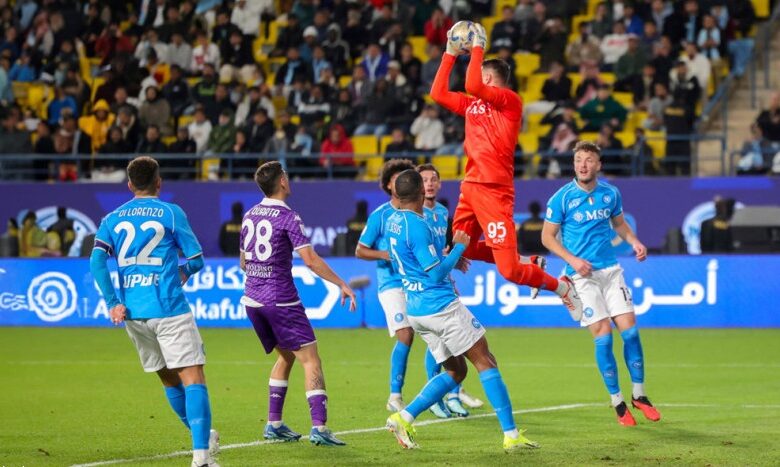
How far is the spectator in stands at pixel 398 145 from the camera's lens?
2536 cm

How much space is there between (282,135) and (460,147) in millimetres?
3647

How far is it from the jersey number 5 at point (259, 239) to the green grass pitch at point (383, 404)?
1.43 metres

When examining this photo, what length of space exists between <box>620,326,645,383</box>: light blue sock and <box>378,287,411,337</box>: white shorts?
1.94 meters

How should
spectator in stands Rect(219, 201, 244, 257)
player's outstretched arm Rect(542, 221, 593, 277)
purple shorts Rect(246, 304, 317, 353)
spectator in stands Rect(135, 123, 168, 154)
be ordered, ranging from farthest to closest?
spectator in stands Rect(135, 123, 168, 154)
spectator in stands Rect(219, 201, 244, 257)
player's outstretched arm Rect(542, 221, 593, 277)
purple shorts Rect(246, 304, 317, 353)

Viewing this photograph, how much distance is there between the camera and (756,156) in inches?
952

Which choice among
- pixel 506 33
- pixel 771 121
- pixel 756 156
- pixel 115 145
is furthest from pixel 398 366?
pixel 115 145

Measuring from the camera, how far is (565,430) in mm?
10711

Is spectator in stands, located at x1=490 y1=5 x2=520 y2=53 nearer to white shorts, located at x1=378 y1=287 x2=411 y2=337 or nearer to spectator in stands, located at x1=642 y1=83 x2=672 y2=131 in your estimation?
spectator in stands, located at x1=642 y1=83 x2=672 y2=131

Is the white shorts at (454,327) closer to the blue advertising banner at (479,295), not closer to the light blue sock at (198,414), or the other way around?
the light blue sock at (198,414)

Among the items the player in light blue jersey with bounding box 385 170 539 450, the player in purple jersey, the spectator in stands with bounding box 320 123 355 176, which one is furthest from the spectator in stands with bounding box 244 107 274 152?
the player in light blue jersey with bounding box 385 170 539 450

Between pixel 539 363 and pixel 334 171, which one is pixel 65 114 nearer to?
pixel 334 171

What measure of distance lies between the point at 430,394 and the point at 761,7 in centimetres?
2067

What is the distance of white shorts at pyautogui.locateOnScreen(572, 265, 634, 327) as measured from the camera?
37.3 feet

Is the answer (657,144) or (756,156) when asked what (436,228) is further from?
(657,144)
